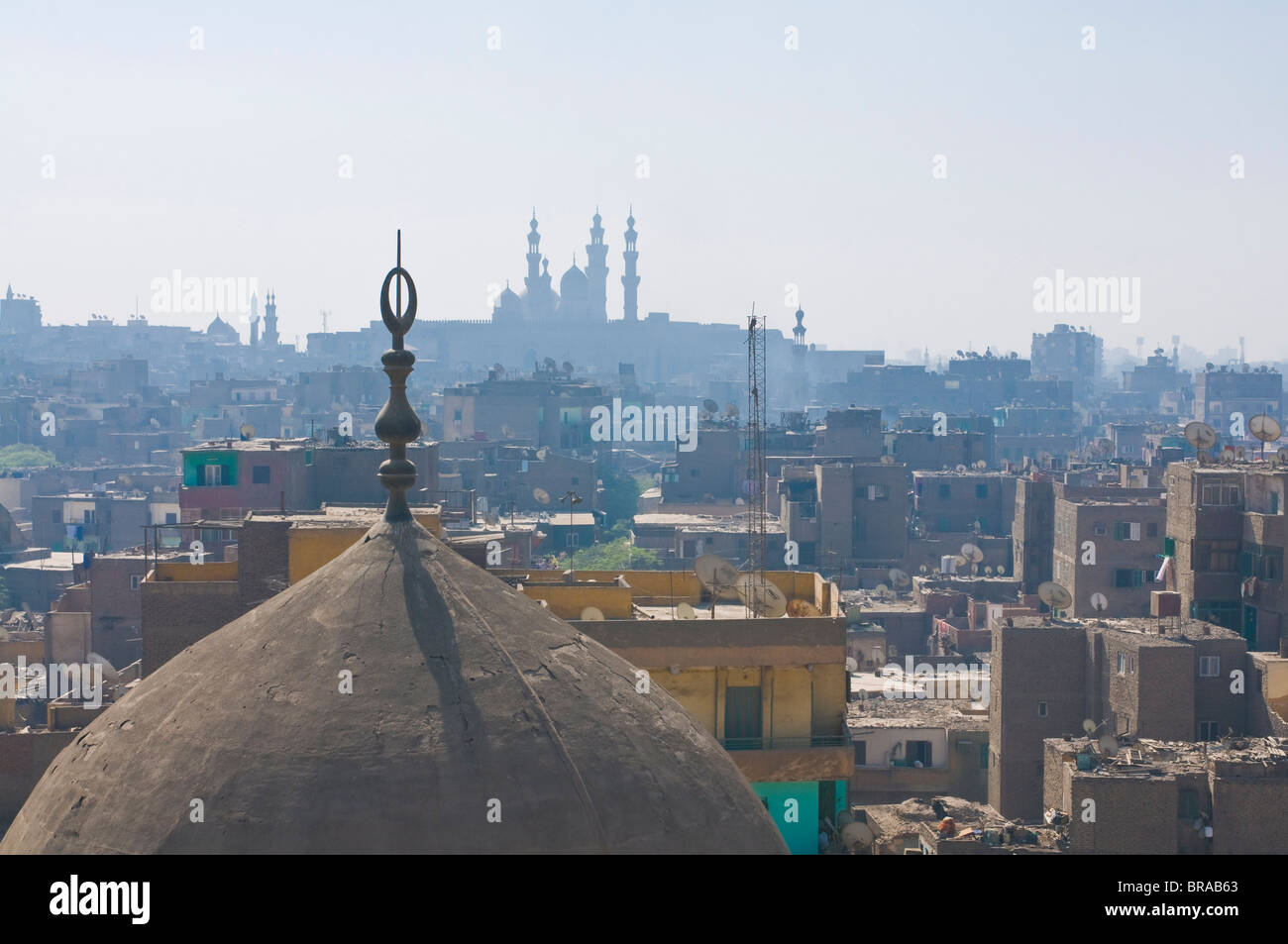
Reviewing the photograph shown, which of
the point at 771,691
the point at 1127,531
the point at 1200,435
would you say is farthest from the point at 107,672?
the point at 1127,531

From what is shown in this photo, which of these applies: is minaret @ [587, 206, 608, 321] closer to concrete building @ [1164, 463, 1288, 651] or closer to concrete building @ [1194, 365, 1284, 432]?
concrete building @ [1194, 365, 1284, 432]

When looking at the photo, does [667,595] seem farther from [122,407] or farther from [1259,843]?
[122,407]

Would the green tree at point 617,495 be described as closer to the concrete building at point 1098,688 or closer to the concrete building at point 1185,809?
the concrete building at point 1098,688

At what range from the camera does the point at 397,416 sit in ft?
18.8

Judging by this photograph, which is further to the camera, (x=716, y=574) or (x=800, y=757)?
(x=716, y=574)

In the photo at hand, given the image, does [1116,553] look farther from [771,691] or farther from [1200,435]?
[771,691]

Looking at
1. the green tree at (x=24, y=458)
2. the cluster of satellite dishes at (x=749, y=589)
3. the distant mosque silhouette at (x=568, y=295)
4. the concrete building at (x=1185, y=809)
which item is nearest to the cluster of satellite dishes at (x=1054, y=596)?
the concrete building at (x=1185, y=809)

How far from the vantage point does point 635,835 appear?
516cm

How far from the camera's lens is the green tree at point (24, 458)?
84.1 metres

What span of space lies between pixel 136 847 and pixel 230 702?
1.65 ft

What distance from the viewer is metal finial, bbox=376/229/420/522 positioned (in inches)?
225

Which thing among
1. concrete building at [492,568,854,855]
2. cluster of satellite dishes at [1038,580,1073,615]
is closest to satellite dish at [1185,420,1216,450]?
cluster of satellite dishes at [1038,580,1073,615]

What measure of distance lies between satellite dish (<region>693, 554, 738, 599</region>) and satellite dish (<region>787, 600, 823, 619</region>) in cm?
69

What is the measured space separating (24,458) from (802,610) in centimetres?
7353
